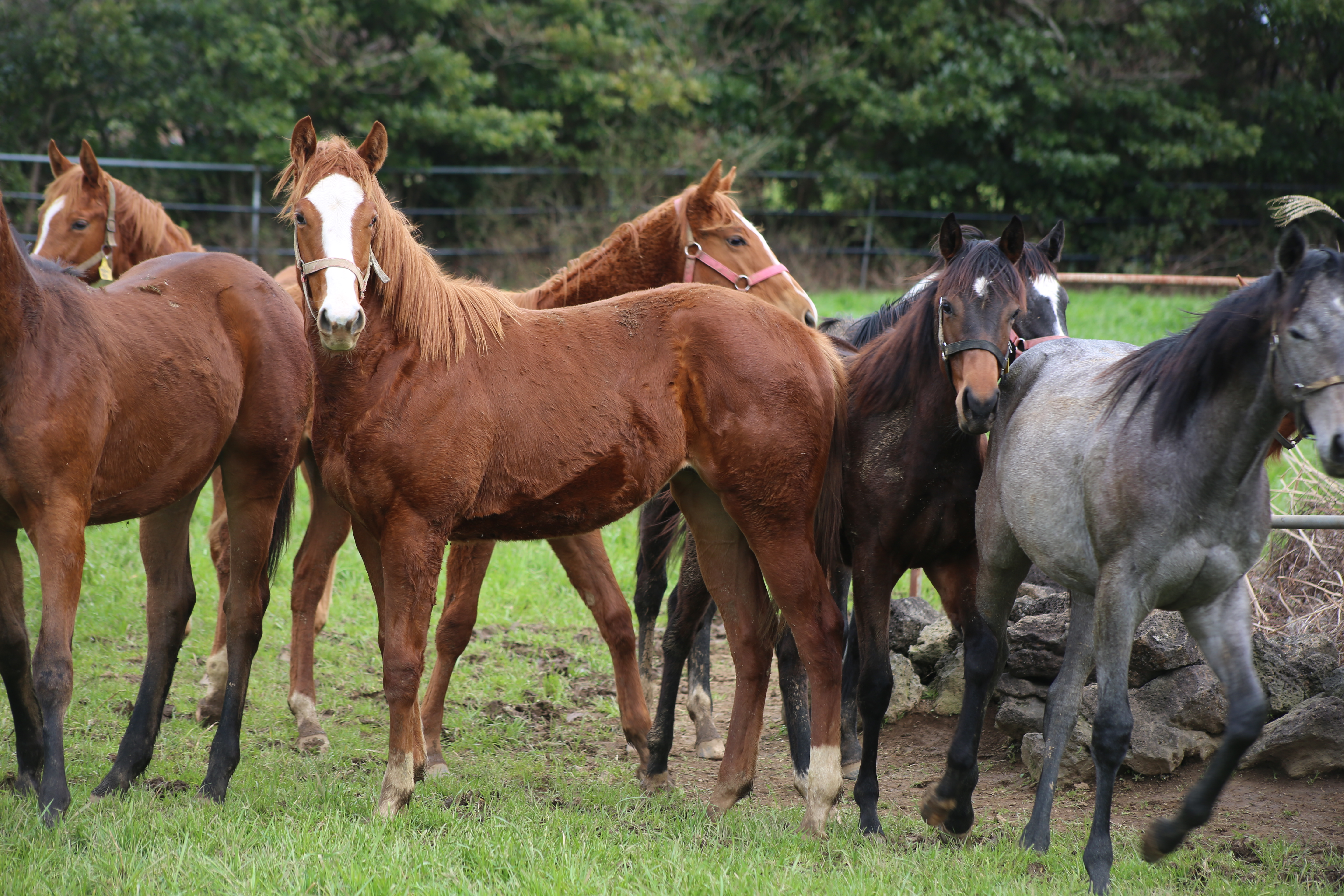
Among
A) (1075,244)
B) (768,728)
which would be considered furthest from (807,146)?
(768,728)

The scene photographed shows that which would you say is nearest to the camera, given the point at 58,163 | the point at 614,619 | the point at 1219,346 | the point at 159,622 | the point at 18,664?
the point at 1219,346

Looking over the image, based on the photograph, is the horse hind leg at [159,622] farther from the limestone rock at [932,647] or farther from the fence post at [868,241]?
the fence post at [868,241]

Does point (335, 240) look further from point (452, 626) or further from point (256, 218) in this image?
point (256, 218)

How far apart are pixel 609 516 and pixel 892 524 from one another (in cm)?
112

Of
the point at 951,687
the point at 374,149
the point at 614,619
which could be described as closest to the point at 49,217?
the point at 374,149

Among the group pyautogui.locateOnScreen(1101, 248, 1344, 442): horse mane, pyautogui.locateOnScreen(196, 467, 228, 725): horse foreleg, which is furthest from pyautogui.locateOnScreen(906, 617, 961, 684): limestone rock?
pyautogui.locateOnScreen(196, 467, 228, 725): horse foreleg

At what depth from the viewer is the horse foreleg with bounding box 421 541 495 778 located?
4.89 m

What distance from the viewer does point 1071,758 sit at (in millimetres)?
4809

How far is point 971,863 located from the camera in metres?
3.74

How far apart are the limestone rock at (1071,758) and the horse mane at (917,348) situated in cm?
161

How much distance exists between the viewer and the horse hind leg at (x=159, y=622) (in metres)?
4.28

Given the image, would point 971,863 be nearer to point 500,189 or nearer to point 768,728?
point 768,728

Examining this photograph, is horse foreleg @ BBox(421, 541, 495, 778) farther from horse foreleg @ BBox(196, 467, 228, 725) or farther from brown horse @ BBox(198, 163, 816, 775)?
horse foreleg @ BBox(196, 467, 228, 725)

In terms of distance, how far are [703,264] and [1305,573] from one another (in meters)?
3.45
